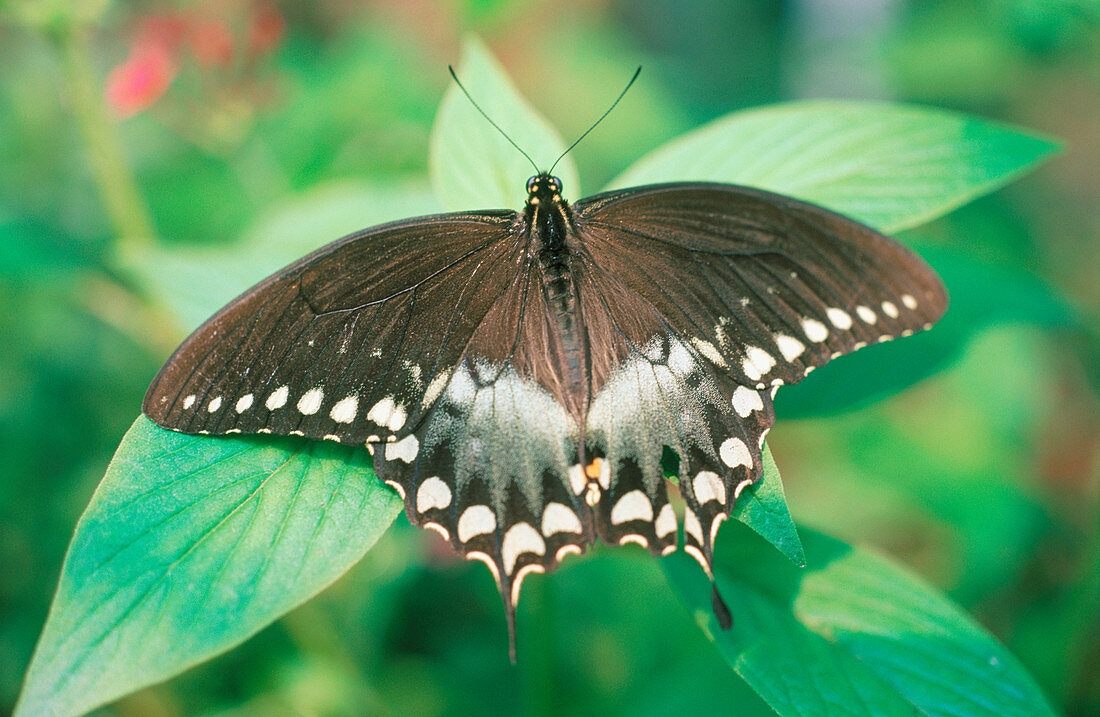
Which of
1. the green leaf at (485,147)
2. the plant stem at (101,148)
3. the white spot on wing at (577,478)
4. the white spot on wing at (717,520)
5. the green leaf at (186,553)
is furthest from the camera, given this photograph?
the plant stem at (101,148)

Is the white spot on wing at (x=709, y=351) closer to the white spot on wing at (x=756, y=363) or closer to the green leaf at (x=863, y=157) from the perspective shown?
the white spot on wing at (x=756, y=363)

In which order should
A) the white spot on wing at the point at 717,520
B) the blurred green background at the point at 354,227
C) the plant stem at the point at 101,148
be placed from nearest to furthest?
1. the white spot on wing at the point at 717,520
2. the plant stem at the point at 101,148
3. the blurred green background at the point at 354,227

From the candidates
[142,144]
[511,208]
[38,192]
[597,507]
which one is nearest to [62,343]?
[38,192]

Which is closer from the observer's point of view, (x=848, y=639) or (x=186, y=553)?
(x=186, y=553)

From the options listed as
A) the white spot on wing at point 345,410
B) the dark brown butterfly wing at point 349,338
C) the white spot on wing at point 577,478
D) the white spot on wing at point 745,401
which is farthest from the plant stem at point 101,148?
the white spot on wing at point 745,401

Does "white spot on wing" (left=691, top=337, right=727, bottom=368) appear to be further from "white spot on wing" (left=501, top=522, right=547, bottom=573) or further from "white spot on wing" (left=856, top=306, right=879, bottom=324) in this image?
"white spot on wing" (left=501, top=522, right=547, bottom=573)

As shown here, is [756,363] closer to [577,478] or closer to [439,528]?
[577,478]

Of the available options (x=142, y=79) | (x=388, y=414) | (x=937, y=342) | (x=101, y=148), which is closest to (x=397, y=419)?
(x=388, y=414)

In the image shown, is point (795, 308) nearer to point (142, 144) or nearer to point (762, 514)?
point (762, 514)

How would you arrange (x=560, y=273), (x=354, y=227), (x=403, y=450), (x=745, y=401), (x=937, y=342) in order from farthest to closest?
(x=354, y=227) < (x=937, y=342) < (x=560, y=273) < (x=745, y=401) < (x=403, y=450)
